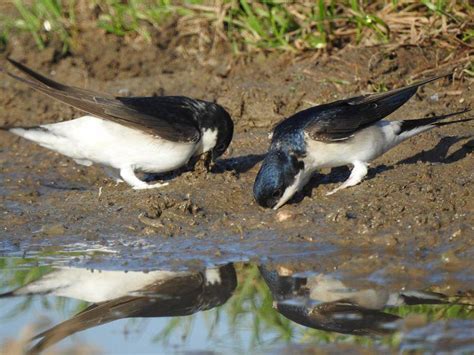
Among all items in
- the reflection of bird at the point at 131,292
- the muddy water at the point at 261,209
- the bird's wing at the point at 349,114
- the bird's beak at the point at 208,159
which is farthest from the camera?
the bird's beak at the point at 208,159

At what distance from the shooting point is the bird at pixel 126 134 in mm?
6391

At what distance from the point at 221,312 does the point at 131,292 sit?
1.86 ft

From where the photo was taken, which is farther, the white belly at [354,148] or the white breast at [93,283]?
the white belly at [354,148]

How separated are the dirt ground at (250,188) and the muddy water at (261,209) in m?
0.01

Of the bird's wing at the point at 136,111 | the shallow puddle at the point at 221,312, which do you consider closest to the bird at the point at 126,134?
the bird's wing at the point at 136,111

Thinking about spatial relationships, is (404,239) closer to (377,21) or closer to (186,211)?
(186,211)

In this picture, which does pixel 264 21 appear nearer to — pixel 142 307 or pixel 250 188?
pixel 250 188

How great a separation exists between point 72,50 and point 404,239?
4.55m

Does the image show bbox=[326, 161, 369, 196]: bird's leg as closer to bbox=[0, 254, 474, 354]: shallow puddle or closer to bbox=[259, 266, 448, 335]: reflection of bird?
bbox=[0, 254, 474, 354]: shallow puddle

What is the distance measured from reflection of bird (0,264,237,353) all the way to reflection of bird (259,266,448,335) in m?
0.29

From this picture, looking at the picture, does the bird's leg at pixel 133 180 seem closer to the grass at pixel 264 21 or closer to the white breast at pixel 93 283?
the white breast at pixel 93 283

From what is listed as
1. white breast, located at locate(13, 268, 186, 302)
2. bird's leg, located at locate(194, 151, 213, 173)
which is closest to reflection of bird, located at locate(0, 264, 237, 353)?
white breast, located at locate(13, 268, 186, 302)

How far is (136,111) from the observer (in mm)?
6434

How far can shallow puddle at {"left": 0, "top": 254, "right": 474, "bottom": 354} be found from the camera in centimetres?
406
